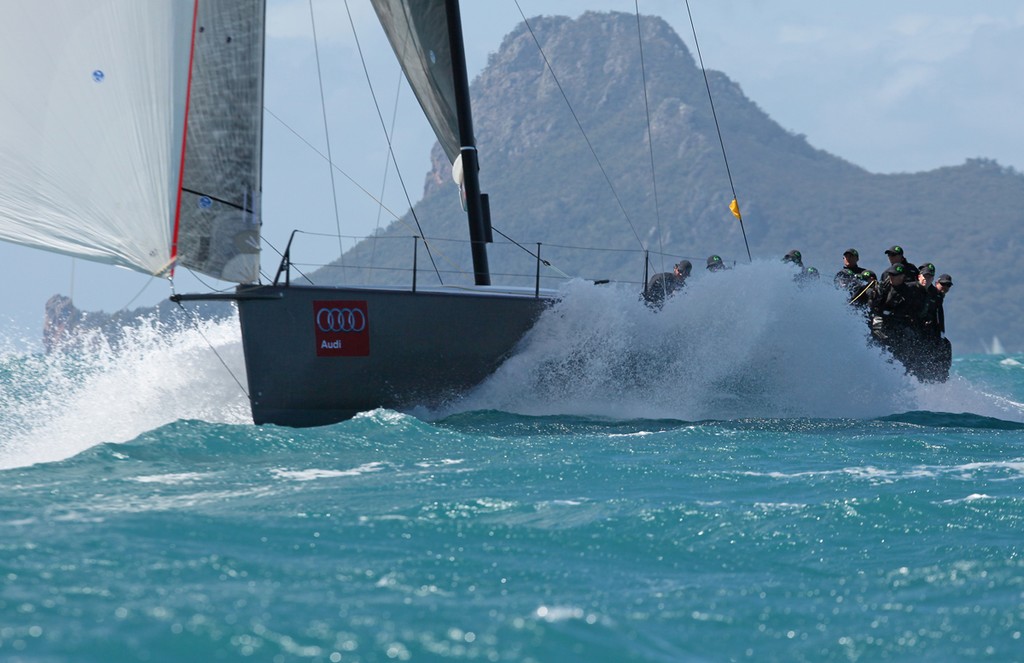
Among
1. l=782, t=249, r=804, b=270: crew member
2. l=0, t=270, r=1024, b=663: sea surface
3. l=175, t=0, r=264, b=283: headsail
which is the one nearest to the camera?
l=0, t=270, r=1024, b=663: sea surface

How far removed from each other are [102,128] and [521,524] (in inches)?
142

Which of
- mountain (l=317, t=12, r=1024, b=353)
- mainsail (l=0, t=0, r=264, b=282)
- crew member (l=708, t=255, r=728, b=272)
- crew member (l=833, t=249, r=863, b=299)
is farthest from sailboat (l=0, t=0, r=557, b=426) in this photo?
mountain (l=317, t=12, r=1024, b=353)

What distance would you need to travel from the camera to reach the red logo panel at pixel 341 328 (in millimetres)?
9086

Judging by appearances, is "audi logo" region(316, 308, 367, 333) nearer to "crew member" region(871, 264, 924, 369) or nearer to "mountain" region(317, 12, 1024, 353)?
"crew member" region(871, 264, 924, 369)

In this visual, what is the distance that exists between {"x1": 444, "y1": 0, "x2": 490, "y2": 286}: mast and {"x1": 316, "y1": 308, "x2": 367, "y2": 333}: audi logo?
1.62 m

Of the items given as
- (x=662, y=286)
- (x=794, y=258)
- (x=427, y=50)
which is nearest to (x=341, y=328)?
(x=427, y=50)

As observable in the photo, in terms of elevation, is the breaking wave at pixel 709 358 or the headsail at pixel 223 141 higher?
the headsail at pixel 223 141

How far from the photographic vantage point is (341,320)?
9117mm

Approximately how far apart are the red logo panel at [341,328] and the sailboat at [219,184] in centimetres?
1

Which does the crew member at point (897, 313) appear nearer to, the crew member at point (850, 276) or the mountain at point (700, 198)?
the crew member at point (850, 276)

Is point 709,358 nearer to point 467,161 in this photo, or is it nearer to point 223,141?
point 467,161

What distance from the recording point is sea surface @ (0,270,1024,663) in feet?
12.6

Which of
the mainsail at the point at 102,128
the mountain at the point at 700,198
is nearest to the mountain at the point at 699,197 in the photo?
the mountain at the point at 700,198

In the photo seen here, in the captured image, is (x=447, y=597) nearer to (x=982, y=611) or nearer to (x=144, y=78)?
(x=982, y=611)
